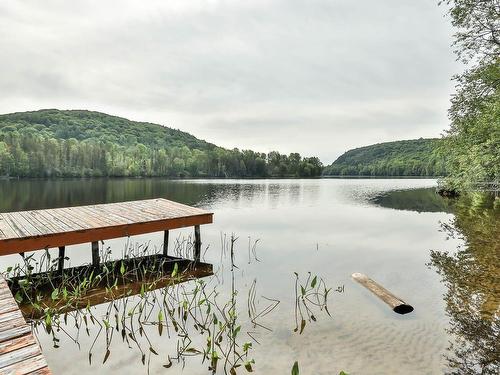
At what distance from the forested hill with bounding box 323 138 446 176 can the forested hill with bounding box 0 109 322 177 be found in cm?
2936

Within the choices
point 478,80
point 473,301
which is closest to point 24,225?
point 473,301

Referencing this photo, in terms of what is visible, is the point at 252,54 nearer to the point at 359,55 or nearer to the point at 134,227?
the point at 359,55

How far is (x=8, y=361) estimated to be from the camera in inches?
121

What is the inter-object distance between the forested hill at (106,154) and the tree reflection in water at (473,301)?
11588 cm

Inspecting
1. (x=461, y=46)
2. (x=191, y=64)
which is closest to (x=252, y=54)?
(x=191, y=64)

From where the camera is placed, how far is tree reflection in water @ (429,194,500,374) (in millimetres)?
5398

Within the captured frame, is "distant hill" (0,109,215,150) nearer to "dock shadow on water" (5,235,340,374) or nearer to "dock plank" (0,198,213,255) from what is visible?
"dock plank" (0,198,213,255)

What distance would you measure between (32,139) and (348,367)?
129 meters

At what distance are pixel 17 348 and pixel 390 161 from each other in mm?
172579

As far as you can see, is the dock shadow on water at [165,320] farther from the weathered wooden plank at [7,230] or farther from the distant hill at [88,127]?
the distant hill at [88,127]

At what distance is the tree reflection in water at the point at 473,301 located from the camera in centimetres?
540

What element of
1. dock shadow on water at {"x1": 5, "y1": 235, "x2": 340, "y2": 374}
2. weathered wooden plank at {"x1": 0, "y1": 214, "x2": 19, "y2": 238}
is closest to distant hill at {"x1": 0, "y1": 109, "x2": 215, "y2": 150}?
weathered wooden plank at {"x1": 0, "y1": 214, "x2": 19, "y2": 238}

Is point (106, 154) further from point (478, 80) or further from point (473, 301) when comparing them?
point (473, 301)

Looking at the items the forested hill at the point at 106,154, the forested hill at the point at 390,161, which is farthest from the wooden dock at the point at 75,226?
the forested hill at the point at 390,161
